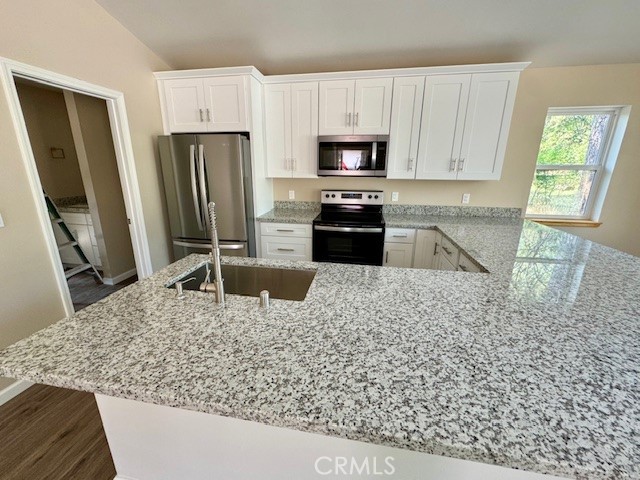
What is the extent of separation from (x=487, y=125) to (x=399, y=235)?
4.31 ft

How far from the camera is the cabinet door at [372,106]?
259 centimetres

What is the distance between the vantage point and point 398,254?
9.06 ft

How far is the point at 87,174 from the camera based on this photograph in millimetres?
2955

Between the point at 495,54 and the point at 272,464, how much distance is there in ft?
11.2

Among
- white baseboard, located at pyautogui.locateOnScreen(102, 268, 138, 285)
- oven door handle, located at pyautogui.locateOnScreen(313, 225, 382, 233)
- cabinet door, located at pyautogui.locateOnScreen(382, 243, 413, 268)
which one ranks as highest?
oven door handle, located at pyautogui.locateOnScreen(313, 225, 382, 233)

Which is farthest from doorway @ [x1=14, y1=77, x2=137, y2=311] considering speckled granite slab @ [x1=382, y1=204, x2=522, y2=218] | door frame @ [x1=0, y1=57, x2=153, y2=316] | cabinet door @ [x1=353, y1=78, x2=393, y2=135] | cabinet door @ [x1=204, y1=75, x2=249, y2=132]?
speckled granite slab @ [x1=382, y1=204, x2=522, y2=218]

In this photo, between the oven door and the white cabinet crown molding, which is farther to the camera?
the oven door

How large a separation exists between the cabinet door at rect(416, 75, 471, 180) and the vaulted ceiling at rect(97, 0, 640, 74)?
12.2 inches

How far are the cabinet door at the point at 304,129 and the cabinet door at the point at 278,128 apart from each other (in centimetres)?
6

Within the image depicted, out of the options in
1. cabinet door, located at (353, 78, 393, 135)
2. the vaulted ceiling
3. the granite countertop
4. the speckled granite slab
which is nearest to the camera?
the granite countertop

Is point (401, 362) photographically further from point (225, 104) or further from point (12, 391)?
point (225, 104)

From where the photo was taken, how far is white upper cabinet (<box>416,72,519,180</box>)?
2438 mm

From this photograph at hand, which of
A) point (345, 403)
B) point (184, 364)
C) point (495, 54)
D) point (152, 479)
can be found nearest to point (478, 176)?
point (495, 54)

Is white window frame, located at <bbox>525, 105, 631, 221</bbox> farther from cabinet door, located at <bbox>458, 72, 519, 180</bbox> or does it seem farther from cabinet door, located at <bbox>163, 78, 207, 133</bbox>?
cabinet door, located at <bbox>163, 78, 207, 133</bbox>
